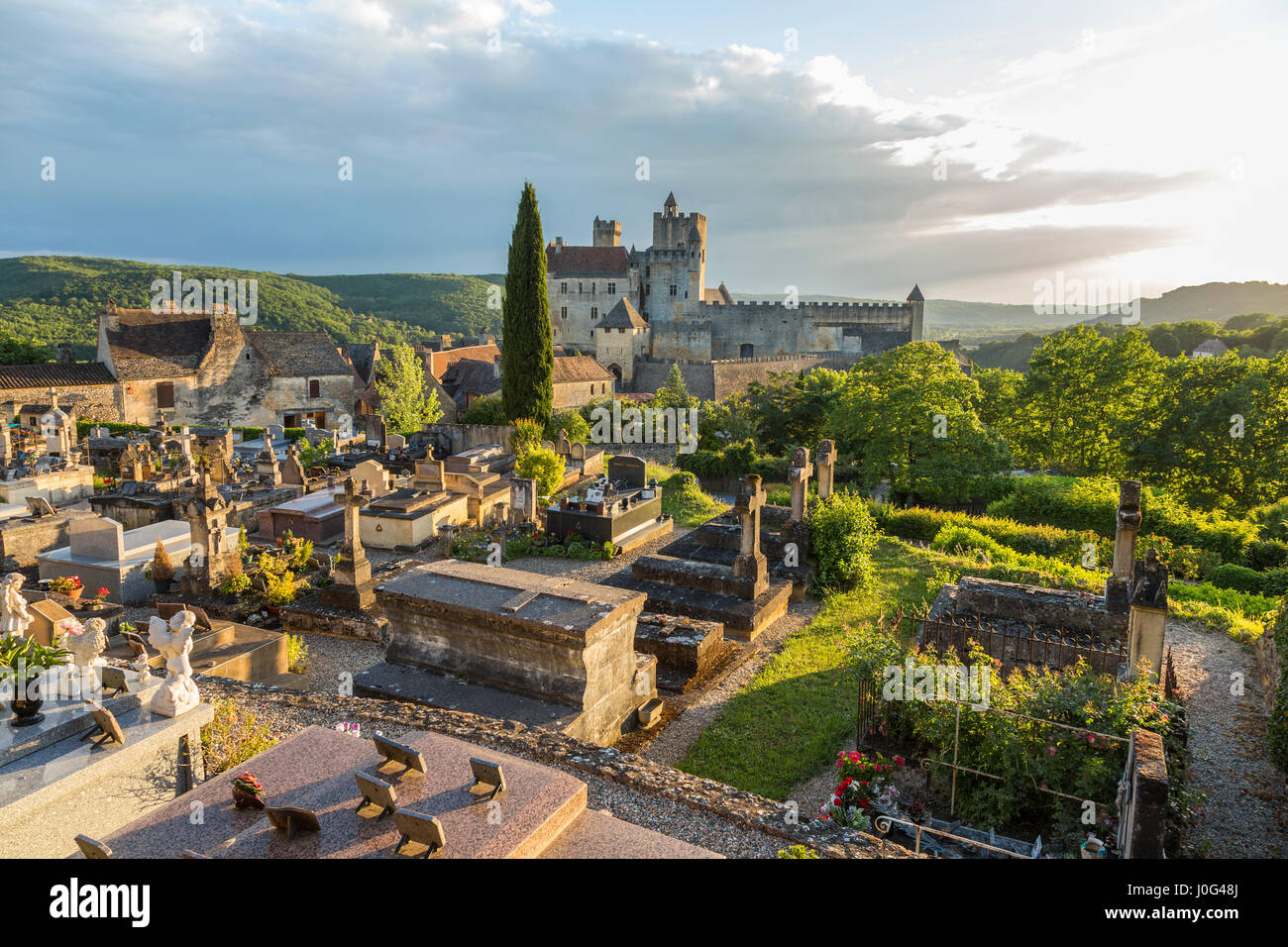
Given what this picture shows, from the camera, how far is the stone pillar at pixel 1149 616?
777 cm

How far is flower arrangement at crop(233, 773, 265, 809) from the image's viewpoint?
14.1 ft

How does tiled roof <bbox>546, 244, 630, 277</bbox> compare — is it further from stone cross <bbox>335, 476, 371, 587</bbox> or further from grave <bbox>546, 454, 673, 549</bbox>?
stone cross <bbox>335, 476, 371, 587</bbox>

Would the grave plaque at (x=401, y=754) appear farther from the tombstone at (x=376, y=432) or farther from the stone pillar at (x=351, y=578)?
the tombstone at (x=376, y=432)

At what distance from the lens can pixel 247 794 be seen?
4289 mm

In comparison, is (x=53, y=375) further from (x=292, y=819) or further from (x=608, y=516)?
(x=292, y=819)

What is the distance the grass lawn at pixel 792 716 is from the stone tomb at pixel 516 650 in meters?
1.10

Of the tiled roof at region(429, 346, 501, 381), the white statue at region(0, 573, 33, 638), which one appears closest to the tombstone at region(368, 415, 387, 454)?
the tiled roof at region(429, 346, 501, 381)

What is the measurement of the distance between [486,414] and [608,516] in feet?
65.7

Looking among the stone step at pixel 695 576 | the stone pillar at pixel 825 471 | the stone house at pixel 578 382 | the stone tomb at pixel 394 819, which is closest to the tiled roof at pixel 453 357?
the stone house at pixel 578 382

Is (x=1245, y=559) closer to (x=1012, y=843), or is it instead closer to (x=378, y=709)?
(x=1012, y=843)

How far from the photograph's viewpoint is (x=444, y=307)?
388 feet

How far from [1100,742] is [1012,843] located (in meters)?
1.18
